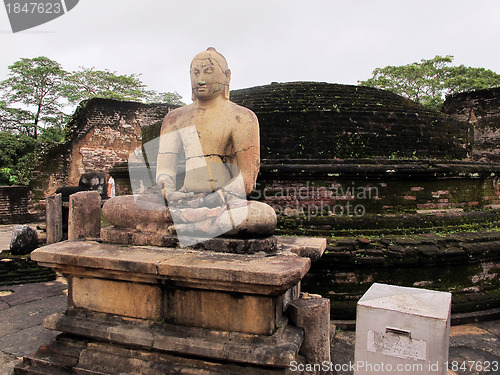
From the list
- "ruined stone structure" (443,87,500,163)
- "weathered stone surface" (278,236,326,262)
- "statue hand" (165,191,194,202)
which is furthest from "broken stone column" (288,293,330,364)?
"ruined stone structure" (443,87,500,163)

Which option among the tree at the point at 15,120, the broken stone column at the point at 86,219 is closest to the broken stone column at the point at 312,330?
the broken stone column at the point at 86,219

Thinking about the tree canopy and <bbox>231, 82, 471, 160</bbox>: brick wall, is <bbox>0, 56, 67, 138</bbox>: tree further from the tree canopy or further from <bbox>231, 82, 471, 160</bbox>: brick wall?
<bbox>231, 82, 471, 160</bbox>: brick wall

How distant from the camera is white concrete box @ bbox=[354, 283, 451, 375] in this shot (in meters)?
1.85

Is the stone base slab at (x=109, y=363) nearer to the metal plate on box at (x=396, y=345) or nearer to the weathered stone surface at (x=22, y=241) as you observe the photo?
the metal plate on box at (x=396, y=345)

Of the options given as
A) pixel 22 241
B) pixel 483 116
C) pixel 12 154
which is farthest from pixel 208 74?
pixel 12 154

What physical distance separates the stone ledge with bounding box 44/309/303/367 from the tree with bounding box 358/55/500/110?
65.5 ft

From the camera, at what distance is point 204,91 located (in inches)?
Answer: 105

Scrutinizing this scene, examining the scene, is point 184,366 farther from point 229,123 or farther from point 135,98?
point 135,98

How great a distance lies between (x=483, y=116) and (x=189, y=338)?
44.2 ft

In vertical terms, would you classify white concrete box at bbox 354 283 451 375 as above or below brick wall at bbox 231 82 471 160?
below

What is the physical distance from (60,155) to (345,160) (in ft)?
39.4

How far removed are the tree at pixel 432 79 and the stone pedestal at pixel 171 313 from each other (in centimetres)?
1990

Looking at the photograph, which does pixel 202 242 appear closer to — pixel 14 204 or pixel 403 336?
pixel 403 336

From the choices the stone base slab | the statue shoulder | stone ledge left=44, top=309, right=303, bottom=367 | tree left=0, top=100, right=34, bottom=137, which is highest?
tree left=0, top=100, right=34, bottom=137
